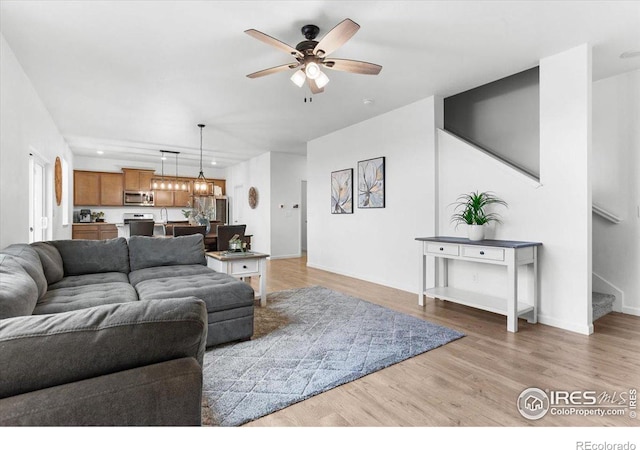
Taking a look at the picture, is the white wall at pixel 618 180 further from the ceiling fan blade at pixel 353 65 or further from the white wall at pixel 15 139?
the white wall at pixel 15 139

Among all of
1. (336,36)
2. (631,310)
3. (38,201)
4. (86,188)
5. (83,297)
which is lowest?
(631,310)

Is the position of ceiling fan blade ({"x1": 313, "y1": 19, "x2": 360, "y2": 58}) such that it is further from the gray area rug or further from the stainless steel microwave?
the stainless steel microwave

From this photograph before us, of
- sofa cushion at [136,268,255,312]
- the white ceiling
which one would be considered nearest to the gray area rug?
sofa cushion at [136,268,255,312]

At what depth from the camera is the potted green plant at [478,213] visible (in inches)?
141

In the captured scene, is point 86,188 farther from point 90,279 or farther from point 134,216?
point 90,279

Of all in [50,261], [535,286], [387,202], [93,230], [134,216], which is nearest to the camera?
[50,261]

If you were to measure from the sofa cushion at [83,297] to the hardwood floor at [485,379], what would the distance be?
1.48m

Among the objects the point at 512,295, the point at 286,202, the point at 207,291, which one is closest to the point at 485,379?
the point at 512,295

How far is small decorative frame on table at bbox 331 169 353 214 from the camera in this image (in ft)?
18.8

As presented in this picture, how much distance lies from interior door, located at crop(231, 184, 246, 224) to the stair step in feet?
26.0

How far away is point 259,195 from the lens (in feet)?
27.5

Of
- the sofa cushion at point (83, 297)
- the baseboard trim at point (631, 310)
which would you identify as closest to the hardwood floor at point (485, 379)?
the baseboard trim at point (631, 310)

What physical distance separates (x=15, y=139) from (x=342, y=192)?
14.1 ft
